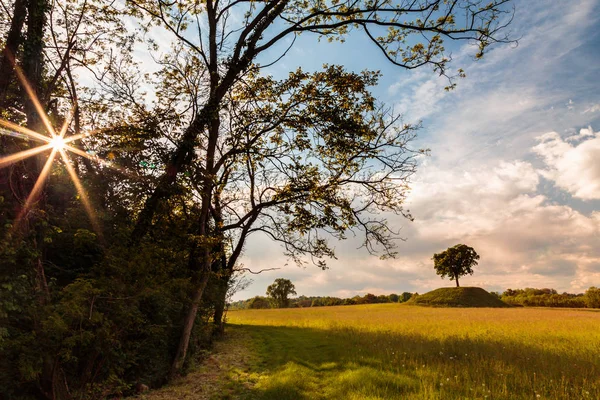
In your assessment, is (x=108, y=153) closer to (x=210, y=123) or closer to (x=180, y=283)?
(x=210, y=123)

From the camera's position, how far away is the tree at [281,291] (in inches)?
2877

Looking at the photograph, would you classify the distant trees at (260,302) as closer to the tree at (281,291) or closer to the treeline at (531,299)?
the treeline at (531,299)

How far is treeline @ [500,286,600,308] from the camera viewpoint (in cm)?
6142

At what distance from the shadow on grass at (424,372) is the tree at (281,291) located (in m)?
59.0

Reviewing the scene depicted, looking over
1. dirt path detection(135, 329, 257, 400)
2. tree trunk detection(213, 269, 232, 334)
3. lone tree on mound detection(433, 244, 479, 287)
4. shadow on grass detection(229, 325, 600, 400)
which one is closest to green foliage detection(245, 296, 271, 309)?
lone tree on mound detection(433, 244, 479, 287)

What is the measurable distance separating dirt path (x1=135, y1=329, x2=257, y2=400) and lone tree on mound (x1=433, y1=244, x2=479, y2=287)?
75218 millimetres

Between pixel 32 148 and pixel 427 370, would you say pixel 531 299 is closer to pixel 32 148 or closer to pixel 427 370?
pixel 427 370

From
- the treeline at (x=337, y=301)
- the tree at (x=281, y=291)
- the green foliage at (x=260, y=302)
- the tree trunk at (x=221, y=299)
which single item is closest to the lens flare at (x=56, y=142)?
the tree trunk at (x=221, y=299)

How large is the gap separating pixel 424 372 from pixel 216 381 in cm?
738

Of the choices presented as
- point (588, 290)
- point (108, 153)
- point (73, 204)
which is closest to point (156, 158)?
point (108, 153)

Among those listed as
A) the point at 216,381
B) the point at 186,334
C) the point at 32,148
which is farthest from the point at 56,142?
the point at 216,381

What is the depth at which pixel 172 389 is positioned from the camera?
11.1 metres

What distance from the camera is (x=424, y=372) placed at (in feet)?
30.9

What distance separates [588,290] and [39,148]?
86141mm
